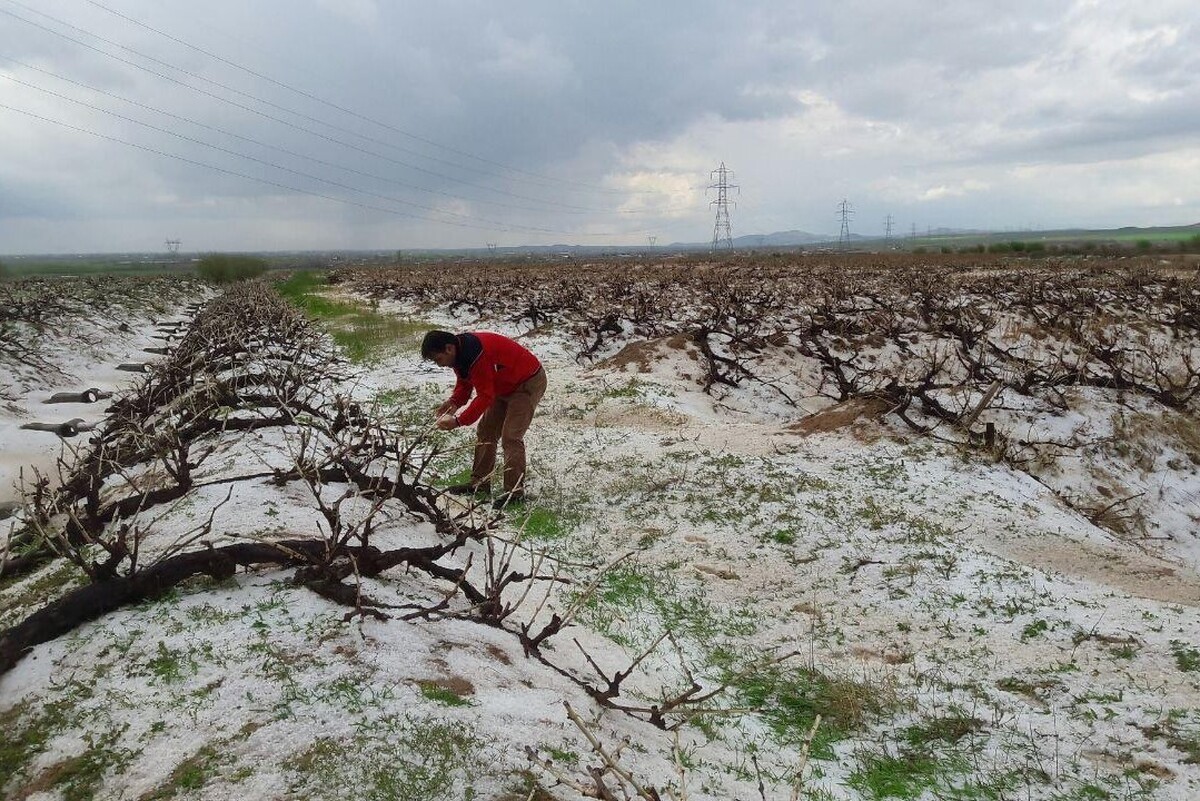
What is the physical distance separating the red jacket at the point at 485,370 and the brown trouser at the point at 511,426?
82 millimetres

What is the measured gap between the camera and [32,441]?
8.05 meters

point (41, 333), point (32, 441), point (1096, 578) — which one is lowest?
point (1096, 578)

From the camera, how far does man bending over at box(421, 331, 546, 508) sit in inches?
202

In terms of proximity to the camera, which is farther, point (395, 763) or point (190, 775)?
point (395, 763)

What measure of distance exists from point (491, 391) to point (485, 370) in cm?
17

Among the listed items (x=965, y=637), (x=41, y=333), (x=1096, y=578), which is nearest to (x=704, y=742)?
(x=965, y=637)

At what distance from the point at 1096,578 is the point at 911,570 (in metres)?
1.28

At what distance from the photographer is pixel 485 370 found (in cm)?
534

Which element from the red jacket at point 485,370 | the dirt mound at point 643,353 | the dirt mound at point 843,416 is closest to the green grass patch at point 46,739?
the red jacket at point 485,370

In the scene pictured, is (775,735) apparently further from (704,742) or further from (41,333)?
(41,333)

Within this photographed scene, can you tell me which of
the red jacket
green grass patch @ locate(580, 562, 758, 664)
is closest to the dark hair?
the red jacket

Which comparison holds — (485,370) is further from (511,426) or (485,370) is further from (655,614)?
(655,614)

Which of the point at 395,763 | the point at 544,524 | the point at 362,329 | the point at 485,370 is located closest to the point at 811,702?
the point at 395,763

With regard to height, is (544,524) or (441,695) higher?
(441,695)
